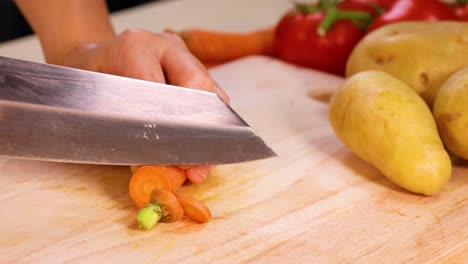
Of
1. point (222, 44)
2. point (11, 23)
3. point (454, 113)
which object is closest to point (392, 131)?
point (454, 113)

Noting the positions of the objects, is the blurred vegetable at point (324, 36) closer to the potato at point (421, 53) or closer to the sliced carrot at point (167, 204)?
the potato at point (421, 53)

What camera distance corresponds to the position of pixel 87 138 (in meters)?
0.94

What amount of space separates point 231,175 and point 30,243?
1.09 ft

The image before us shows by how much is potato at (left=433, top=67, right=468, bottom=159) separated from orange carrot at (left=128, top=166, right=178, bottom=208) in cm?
44

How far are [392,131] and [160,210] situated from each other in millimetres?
365

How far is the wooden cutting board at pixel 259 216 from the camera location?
90cm

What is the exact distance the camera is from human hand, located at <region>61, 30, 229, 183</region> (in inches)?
42.3

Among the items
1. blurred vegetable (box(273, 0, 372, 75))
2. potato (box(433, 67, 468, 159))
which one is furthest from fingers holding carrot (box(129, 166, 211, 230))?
blurred vegetable (box(273, 0, 372, 75))

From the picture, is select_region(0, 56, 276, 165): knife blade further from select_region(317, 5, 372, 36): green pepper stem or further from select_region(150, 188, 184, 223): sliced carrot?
select_region(317, 5, 372, 36): green pepper stem

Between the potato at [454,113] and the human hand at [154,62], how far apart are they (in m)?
0.34

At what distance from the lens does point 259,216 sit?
0.98 metres

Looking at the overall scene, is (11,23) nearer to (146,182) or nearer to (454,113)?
(146,182)

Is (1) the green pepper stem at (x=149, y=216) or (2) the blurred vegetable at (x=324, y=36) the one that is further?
(2) the blurred vegetable at (x=324, y=36)

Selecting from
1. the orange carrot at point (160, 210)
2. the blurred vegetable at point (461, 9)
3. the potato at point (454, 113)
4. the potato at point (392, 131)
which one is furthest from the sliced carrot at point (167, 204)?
the blurred vegetable at point (461, 9)
